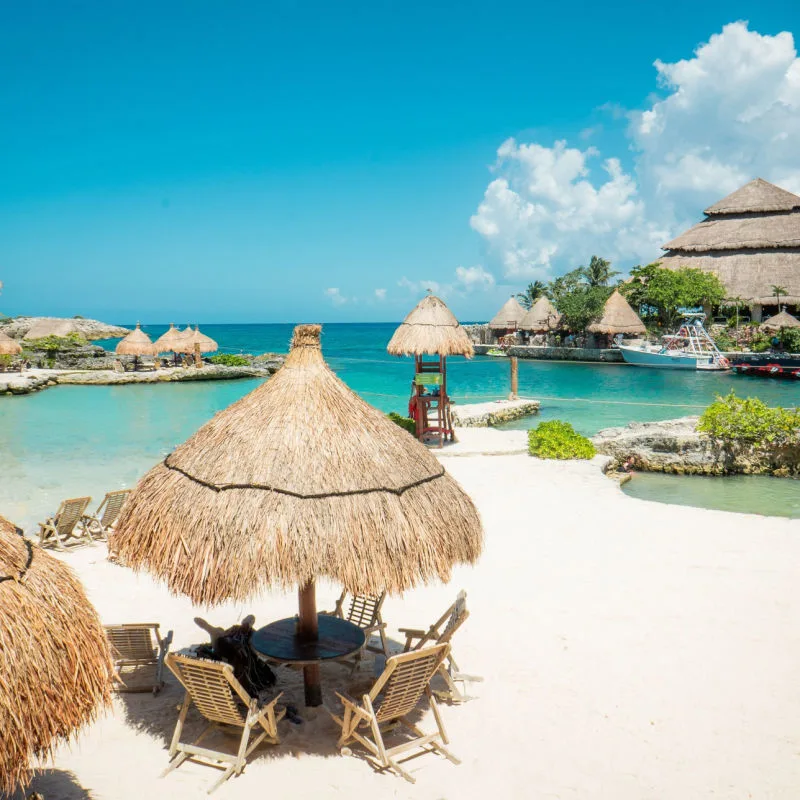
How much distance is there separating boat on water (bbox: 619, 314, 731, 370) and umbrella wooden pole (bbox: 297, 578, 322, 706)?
1598 inches

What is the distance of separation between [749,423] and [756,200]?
46841 mm

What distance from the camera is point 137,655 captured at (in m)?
5.43

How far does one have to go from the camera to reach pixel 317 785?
165 inches

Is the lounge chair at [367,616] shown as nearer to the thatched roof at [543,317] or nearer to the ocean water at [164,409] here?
the ocean water at [164,409]

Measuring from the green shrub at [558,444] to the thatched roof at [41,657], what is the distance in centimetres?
1133

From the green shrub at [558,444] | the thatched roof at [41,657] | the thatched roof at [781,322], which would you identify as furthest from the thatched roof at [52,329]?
the thatched roof at [41,657]

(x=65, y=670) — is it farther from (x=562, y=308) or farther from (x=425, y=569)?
(x=562, y=308)

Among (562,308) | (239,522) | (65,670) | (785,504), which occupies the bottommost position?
(785,504)

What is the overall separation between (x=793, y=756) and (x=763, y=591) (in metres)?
2.91

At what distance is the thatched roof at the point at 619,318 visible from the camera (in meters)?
48.0

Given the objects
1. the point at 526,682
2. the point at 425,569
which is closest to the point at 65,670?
the point at 425,569

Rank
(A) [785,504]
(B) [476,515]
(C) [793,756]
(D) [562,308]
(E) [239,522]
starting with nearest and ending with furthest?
(E) [239,522] < (C) [793,756] < (B) [476,515] < (A) [785,504] < (D) [562,308]

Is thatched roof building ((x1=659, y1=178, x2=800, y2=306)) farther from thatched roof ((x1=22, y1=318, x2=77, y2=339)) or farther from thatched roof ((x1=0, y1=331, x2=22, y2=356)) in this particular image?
thatched roof ((x1=0, y1=331, x2=22, y2=356))

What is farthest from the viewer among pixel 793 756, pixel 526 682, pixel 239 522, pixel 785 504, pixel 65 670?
pixel 785 504
